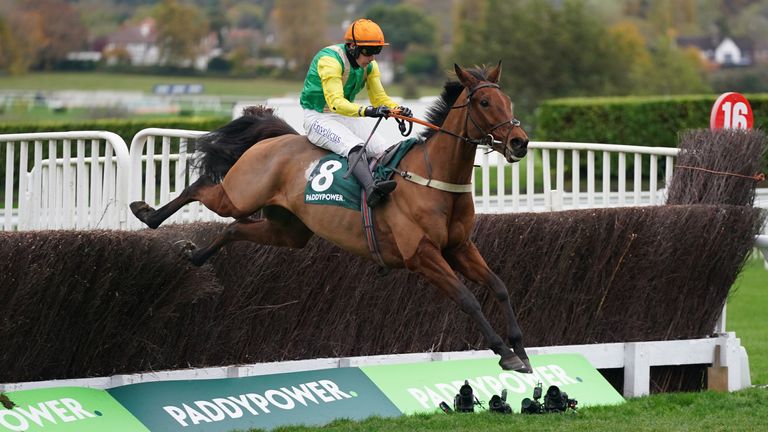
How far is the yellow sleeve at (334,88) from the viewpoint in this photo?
6641 millimetres

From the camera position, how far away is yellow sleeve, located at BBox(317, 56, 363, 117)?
664 centimetres

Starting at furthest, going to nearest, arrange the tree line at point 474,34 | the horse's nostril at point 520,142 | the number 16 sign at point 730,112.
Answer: the tree line at point 474,34, the number 16 sign at point 730,112, the horse's nostril at point 520,142

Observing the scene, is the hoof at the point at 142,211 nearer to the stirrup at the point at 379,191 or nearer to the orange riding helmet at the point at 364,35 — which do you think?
the stirrup at the point at 379,191

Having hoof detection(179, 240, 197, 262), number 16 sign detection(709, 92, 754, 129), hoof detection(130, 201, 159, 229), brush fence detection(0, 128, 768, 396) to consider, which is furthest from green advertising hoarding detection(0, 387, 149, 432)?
number 16 sign detection(709, 92, 754, 129)

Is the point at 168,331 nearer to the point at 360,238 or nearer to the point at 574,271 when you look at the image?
the point at 360,238

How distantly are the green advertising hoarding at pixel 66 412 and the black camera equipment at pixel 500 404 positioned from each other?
1.78 metres

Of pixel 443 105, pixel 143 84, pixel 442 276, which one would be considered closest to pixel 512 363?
pixel 442 276

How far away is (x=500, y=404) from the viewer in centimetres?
684

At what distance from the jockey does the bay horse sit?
128 mm

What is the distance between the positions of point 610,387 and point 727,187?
162cm

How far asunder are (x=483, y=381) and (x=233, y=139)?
195 centimetres

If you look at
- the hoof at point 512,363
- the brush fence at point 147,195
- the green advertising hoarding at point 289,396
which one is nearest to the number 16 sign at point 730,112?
the brush fence at point 147,195

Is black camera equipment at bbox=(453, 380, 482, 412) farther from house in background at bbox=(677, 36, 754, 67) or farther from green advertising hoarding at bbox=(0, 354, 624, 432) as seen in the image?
house in background at bbox=(677, 36, 754, 67)

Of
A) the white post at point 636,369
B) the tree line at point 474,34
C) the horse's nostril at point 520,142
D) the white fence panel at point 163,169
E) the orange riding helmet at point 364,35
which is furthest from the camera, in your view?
the tree line at point 474,34
